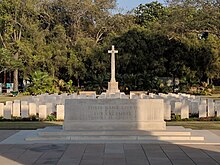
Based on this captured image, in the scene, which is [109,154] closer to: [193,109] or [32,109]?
[32,109]

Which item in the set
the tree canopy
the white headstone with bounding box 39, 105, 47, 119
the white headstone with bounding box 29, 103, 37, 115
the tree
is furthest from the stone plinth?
the tree

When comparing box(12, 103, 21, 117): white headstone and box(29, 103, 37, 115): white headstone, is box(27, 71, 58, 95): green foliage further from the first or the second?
box(12, 103, 21, 117): white headstone

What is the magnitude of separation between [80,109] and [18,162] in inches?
177

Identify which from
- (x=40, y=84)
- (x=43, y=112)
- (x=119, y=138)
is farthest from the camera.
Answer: (x=40, y=84)

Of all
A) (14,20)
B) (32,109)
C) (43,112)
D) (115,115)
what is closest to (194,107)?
(43,112)

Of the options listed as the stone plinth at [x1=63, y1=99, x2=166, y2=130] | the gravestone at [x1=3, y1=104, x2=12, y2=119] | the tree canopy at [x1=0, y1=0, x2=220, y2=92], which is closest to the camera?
the stone plinth at [x1=63, y1=99, x2=166, y2=130]

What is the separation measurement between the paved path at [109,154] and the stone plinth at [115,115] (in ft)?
6.18

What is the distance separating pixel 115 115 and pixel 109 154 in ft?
11.5

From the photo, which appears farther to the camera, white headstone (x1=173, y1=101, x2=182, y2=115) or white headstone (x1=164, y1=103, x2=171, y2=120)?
white headstone (x1=173, y1=101, x2=182, y2=115)

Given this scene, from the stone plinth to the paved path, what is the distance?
1.88 meters

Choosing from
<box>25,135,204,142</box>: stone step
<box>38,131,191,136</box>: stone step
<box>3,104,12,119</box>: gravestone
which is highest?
<box>3,104,12,119</box>: gravestone

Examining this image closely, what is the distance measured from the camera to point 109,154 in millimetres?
10094

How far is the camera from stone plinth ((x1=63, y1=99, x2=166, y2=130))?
1345cm

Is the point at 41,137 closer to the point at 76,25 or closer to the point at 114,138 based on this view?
the point at 114,138
